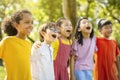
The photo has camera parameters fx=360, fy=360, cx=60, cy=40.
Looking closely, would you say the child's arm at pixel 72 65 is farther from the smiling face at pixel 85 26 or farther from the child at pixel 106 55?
the child at pixel 106 55

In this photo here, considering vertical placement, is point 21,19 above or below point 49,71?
above

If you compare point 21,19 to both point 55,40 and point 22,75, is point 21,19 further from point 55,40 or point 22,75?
point 55,40

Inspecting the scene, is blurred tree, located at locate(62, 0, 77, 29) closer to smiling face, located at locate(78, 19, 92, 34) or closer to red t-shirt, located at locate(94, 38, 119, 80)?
red t-shirt, located at locate(94, 38, 119, 80)

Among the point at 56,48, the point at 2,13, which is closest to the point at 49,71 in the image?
the point at 56,48

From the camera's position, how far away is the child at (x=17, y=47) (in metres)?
4.14

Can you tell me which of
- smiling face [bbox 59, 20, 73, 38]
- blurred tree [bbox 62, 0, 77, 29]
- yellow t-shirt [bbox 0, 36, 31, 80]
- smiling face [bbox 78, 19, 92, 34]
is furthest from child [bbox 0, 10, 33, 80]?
blurred tree [bbox 62, 0, 77, 29]

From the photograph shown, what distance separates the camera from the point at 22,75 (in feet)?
13.8

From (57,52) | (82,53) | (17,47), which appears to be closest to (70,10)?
(82,53)

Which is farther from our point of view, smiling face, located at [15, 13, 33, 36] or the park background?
the park background

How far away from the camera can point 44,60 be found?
15.9ft

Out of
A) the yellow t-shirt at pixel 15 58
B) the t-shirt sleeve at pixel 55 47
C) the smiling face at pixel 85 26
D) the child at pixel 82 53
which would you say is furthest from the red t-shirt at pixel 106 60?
the yellow t-shirt at pixel 15 58

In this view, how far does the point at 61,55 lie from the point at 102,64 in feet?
3.69

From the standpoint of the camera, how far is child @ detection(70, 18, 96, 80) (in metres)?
5.55

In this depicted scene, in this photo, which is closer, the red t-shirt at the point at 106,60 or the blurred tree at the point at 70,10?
the red t-shirt at the point at 106,60
